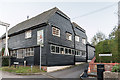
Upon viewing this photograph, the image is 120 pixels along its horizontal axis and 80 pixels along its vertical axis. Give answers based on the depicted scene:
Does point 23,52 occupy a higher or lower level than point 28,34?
lower

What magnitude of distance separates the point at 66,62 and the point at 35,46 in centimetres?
586

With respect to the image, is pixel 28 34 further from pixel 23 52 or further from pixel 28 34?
pixel 23 52

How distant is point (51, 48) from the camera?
15.5 m

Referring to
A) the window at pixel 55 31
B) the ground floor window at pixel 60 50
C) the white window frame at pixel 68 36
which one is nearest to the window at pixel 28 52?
the ground floor window at pixel 60 50

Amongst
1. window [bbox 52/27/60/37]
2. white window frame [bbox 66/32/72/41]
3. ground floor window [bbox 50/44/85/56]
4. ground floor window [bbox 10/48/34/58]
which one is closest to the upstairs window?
Answer: ground floor window [bbox 10/48/34/58]

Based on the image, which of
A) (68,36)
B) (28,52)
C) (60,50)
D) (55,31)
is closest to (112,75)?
(60,50)

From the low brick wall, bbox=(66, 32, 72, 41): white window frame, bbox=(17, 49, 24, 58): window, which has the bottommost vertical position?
the low brick wall

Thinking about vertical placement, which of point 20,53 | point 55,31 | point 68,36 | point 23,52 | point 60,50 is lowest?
point 20,53

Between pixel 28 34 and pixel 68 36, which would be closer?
pixel 28 34

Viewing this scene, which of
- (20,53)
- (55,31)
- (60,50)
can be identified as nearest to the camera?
(55,31)

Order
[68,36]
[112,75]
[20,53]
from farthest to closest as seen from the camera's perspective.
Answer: [68,36] → [20,53] → [112,75]

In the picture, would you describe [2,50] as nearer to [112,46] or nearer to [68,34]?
[68,34]

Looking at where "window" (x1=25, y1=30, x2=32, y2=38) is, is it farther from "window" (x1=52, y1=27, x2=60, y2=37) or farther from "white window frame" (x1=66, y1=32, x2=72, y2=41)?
"white window frame" (x1=66, y1=32, x2=72, y2=41)

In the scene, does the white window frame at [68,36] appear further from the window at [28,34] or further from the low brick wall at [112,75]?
the low brick wall at [112,75]
